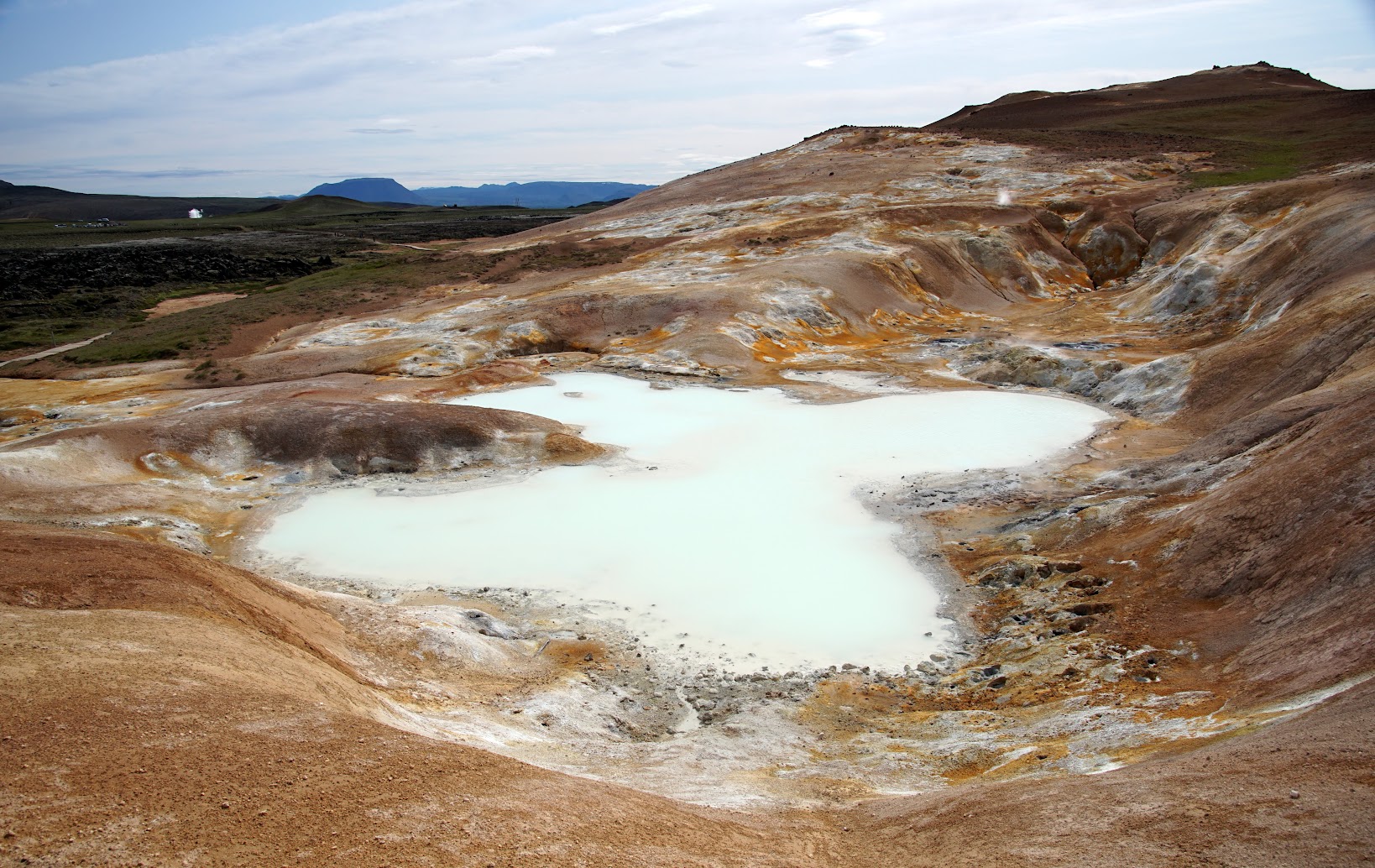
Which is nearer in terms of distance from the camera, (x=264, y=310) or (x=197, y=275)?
(x=264, y=310)

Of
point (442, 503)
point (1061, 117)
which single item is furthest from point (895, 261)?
point (1061, 117)

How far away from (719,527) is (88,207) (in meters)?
193

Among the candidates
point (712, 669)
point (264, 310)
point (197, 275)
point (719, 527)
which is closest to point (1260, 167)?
point (719, 527)

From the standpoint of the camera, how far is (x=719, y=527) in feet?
69.7

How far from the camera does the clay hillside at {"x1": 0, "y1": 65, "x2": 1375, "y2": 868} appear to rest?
770cm

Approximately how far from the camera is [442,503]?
76.2ft

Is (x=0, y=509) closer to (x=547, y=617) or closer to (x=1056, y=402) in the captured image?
(x=547, y=617)

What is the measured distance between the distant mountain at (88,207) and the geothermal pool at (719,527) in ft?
540

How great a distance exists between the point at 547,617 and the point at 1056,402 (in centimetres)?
2150

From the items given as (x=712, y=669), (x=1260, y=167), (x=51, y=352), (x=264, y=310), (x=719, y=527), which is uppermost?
(x=1260, y=167)

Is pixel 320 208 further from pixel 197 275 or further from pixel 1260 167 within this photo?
pixel 1260 167

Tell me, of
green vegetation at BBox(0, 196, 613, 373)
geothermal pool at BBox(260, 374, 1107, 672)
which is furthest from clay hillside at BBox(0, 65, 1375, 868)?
green vegetation at BBox(0, 196, 613, 373)

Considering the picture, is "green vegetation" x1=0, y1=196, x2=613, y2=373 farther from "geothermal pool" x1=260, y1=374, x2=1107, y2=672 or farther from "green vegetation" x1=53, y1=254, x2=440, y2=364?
"geothermal pool" x1=260, y1=374, x2=1107, y2=672

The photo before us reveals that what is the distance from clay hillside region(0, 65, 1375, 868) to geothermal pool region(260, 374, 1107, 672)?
29.1 inches
